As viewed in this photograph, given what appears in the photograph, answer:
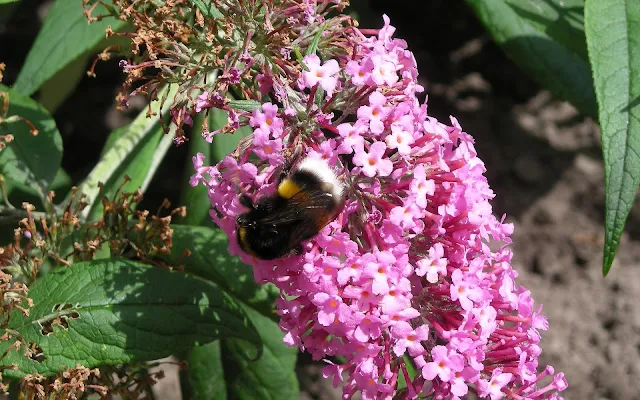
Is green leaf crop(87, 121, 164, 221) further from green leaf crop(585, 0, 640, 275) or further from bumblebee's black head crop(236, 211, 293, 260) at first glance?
green leaf crop(585, 0, 640, 275)

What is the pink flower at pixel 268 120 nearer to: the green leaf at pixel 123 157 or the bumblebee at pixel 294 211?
the bumblebee at pixel 294 211

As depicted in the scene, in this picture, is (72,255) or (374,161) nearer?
(374,161)

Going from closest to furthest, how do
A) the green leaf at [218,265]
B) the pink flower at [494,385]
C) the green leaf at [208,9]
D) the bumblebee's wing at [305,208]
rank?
the bumblebee's wing at [305,208], the pink flower at [494,385], the green leaf at [208,9], the green leaf at [218,265]

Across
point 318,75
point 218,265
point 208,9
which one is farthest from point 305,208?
point 218,265

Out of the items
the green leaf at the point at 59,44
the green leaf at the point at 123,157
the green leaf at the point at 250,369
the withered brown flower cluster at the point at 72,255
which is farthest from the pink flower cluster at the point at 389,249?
the green leaf at the point at 59,44

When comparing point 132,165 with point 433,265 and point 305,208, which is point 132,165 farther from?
point 433,265

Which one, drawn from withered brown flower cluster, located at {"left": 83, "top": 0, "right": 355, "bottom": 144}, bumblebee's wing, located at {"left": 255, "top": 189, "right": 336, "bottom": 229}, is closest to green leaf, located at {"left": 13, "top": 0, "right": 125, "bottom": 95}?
withered brown flower cluster, located at {"left": 83, "top": 0, "right": 355, "bottom": 144}
